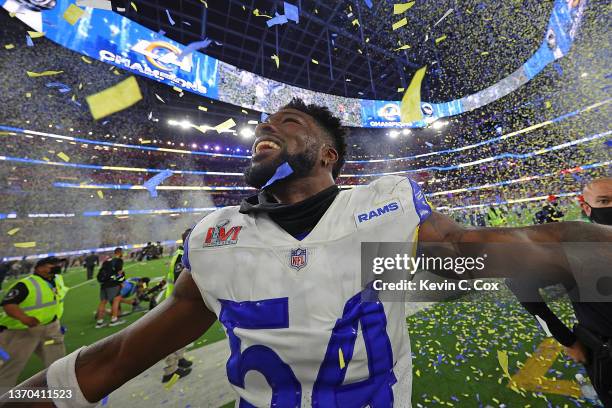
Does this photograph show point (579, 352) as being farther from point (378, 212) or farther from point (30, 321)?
point (30, 321)

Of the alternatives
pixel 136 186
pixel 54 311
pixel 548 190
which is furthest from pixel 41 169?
pixel 548 190

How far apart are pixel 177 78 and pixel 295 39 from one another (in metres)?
9.56

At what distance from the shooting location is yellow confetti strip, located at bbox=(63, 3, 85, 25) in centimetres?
1316

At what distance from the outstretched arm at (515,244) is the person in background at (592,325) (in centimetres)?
64

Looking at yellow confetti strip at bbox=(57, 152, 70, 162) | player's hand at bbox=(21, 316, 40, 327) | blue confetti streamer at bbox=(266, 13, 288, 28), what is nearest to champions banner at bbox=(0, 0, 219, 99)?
blue confetti streamer at bbox=(266, 13, 288, 28)

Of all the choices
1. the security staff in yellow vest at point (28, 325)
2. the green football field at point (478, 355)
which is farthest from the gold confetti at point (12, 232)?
the security staff in yellow vest at point (28, 325)

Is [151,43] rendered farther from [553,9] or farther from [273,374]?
[553,9]

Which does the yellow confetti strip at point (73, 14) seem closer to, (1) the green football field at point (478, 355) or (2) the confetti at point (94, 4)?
(2) the confetti at point (94, 4)

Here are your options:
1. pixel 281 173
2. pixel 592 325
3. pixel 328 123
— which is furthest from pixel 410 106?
pixel 281 173

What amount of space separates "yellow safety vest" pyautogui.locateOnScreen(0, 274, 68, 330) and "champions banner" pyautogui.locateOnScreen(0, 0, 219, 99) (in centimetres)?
1412

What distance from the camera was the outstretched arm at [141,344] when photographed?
1.20 m

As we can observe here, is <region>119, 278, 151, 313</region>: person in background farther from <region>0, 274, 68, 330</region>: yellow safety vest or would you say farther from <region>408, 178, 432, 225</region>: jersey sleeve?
<region>408, 178, 432, 225</region>: jersey sleeve

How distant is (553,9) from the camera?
15.8 meters

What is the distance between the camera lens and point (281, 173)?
5.17 ft
